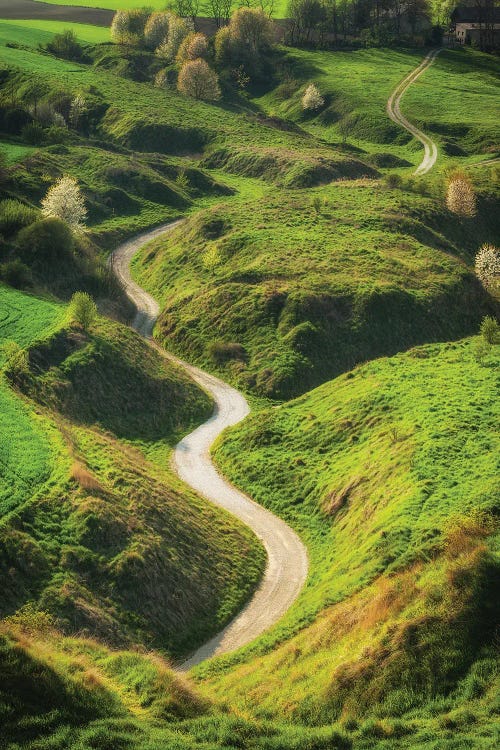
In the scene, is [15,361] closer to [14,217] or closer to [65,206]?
[14,217]

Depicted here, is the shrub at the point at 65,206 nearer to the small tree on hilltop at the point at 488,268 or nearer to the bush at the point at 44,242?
the bush at the point at 44,242

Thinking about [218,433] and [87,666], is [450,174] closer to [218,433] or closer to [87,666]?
[218,433]

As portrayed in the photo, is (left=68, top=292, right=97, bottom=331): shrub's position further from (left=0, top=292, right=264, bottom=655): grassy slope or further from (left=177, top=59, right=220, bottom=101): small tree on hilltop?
(left=177, top=59, right=220, bottom=101): small tree on hilltop

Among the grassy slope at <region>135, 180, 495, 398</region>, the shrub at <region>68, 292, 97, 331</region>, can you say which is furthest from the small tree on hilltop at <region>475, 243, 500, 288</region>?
the shrub at <region>68, 292, 97, 331</region>

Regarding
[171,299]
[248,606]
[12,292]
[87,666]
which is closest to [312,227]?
[171,299]

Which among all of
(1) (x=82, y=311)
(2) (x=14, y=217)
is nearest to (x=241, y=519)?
(1) (x=82, y=311)

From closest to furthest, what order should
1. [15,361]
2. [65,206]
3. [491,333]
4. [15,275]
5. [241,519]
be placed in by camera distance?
[241,519], [15,361], [491,333], [15,275], [65,206]
